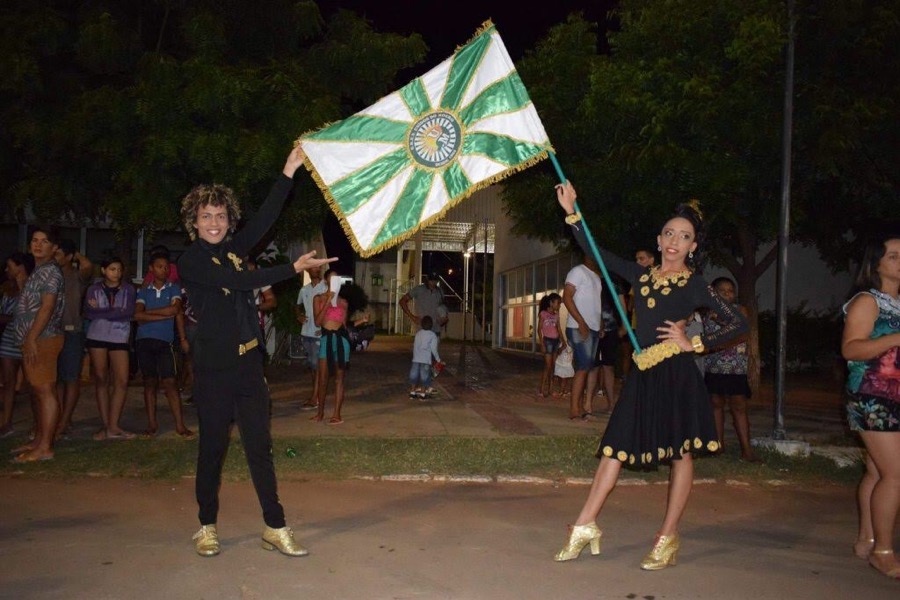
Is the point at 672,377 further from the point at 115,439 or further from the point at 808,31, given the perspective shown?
the point at 808,31

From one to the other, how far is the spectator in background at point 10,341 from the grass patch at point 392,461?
67cm

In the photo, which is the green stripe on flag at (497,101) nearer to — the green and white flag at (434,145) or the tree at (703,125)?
the green and white flag at (434,145)

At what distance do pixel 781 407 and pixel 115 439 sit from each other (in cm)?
643

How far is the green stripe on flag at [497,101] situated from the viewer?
19.3ft

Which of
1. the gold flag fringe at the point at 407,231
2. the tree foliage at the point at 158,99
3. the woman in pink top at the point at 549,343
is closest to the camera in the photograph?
the gold flag fringe at the point at 407,231

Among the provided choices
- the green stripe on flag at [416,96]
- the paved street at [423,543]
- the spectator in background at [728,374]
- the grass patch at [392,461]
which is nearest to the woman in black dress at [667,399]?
the paved street at [423,543]

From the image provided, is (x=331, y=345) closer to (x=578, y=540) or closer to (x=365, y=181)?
(x=365, y=181)

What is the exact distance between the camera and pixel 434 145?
594cm

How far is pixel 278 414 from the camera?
10539 millimetres

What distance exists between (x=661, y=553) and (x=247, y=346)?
8.17 feet

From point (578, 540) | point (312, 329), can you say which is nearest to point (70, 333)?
point (312, 329)

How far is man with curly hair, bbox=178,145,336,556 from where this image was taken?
15.4 feet

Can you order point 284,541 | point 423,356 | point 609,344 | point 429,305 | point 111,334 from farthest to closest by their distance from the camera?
point 429,305 < point 423,356 < point 609,344 < point 111,334 < point 284,541

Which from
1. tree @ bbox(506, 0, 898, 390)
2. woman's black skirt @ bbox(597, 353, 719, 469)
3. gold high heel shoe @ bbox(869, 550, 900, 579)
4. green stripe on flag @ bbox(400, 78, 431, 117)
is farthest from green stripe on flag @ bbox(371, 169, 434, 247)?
tree @ bbox(506, 0, 898, 390)
